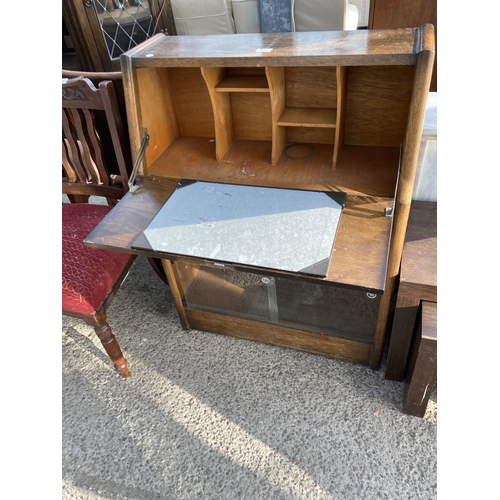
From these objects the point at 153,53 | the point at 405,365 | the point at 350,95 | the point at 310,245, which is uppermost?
the point at 153,53

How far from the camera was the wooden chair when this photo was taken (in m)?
1.56

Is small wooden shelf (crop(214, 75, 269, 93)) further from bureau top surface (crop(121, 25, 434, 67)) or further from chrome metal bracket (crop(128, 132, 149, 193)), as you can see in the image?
chrome metal bracket (crop(128, 132, 149, 193))

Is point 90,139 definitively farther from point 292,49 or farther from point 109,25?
point 109,25

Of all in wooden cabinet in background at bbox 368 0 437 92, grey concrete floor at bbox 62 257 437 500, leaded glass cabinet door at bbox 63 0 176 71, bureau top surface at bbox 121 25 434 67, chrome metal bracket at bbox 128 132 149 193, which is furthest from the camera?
leaded glass cabinet door at bbox 63 0 176 71

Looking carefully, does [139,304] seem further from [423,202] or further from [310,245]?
[423,202]

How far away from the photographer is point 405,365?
160cm

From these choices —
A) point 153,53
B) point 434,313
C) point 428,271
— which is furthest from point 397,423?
point 153,53

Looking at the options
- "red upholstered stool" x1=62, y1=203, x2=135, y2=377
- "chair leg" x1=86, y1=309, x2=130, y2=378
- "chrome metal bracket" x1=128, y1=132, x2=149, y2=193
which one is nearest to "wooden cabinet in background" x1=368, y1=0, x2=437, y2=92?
"chrome metal bracket" x1=128, y1=132, x2=149, y2=193

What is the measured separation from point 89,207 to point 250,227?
0.98m

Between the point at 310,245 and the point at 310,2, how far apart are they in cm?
246

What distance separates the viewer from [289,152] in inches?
65.3

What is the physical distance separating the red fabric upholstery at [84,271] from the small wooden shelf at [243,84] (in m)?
0.77

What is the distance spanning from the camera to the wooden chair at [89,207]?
5.12 feet

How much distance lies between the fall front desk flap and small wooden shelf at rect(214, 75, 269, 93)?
336 millimetres
